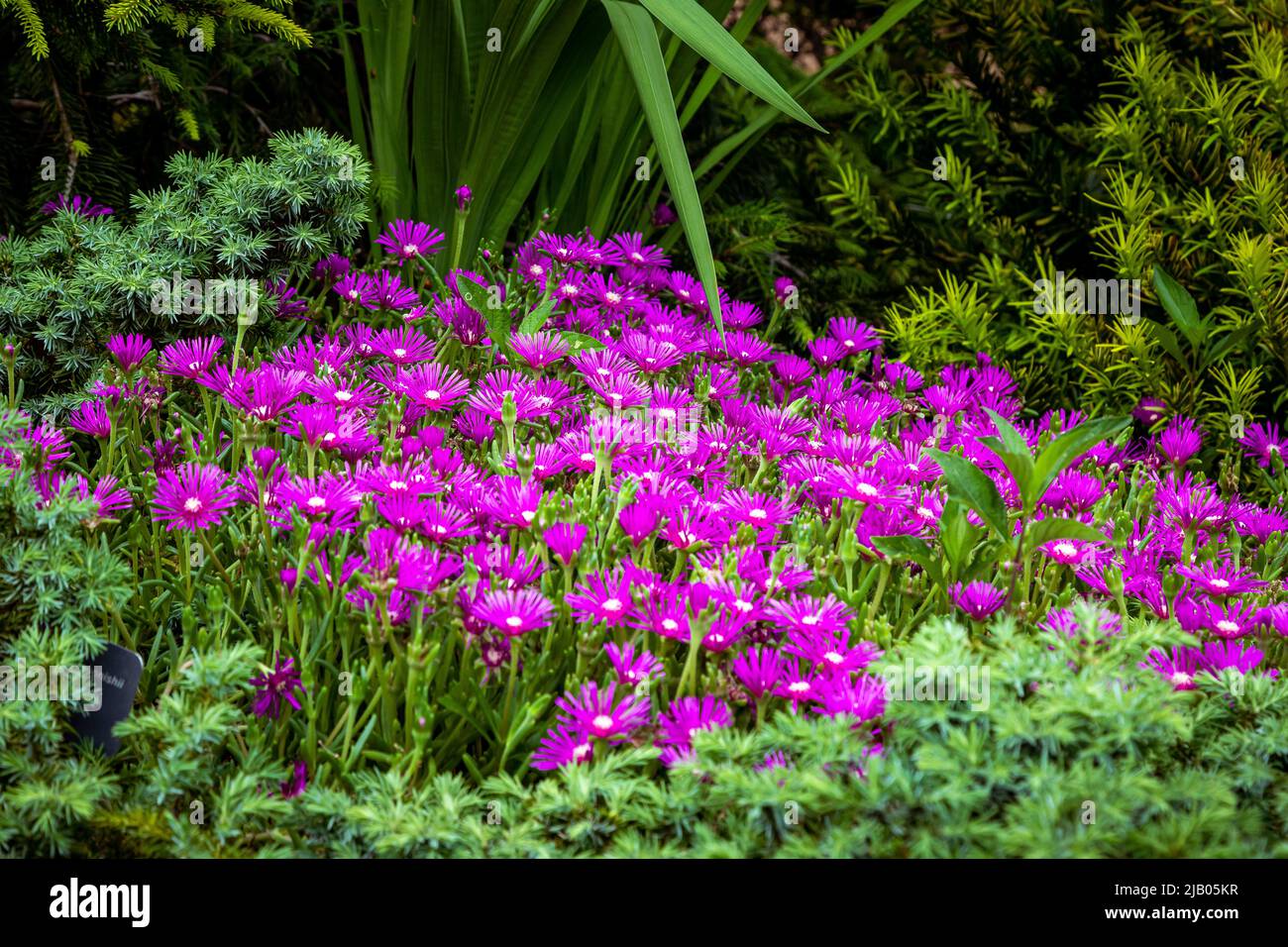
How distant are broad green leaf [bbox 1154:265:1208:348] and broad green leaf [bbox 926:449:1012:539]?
104 centimetres

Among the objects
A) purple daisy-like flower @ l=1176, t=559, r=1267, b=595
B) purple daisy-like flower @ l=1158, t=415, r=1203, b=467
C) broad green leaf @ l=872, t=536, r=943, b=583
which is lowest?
purple daisy-like flower @ l=1176, t=559, r=1267, b=595

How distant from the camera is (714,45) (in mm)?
1750

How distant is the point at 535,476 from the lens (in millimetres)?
1497

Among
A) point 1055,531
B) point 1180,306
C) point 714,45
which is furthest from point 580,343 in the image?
point 1180,306

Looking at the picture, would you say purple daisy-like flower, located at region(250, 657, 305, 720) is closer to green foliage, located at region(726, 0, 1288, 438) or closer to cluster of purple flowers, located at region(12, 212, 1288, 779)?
cluster of purple flowers, located at region(12, 212, 1288, 779)

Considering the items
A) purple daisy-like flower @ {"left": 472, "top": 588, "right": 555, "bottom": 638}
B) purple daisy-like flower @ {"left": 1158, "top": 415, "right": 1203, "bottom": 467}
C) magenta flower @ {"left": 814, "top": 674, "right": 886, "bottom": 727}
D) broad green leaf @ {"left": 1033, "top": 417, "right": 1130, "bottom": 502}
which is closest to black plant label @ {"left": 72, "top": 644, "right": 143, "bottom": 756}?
purple daisy-like flower @ {"left": 472, "top": 588, "right": 555, "bottom": 638}

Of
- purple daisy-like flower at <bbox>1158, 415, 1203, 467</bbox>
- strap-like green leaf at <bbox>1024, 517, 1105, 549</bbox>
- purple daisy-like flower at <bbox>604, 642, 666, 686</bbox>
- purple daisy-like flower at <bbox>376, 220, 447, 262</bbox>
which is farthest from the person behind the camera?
purple daisy-like flower at <bbox>376, 220, 447, 262</bbox>

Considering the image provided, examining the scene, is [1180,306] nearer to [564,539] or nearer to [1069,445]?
[1069,445]

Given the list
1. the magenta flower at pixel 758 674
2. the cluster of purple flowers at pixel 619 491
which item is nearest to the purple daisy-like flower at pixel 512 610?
the cluster of purple flowers at pixel 619 491

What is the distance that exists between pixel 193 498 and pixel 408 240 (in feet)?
3.76

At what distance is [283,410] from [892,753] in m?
1.00

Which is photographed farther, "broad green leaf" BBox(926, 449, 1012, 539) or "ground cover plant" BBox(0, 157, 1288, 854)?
"broad green leaf" BBox(926, 449, 1012, 539)

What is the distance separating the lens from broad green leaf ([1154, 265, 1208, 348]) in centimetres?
212
